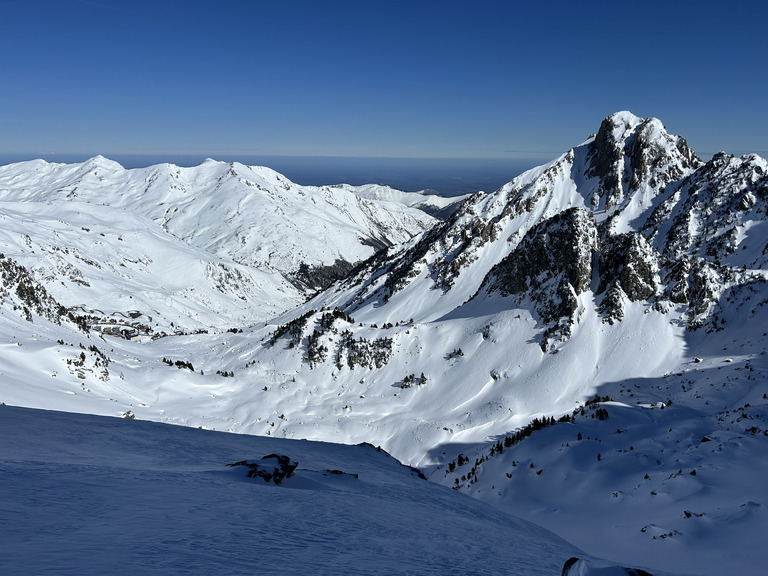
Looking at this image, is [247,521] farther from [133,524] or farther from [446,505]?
[446,505]

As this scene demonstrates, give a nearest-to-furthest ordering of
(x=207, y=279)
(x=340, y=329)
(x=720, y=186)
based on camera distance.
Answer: (x=340, y=329) → (x=720, y=186) → (x=207, y=279)

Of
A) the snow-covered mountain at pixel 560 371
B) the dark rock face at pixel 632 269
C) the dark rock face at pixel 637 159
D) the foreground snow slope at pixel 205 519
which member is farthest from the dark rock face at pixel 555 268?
the dark rock face at pixel 637 159

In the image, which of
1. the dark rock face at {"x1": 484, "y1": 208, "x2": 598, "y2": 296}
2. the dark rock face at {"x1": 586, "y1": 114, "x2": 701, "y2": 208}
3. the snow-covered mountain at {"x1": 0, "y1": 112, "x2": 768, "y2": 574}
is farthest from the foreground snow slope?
the dark rock face at {"x1": 586, "y1": 114, "x2": 701, "y2": 208}

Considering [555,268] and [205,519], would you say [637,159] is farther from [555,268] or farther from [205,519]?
[205,519]

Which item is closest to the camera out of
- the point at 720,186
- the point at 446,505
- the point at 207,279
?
the point at 446,505

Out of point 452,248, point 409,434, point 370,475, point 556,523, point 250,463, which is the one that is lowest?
point 409,434

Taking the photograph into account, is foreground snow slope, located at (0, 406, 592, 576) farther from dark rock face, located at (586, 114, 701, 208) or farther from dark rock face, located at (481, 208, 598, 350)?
dark rock face, located at (586, 114, 701, 208)

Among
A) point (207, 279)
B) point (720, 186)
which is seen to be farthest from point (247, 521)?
point (207, 279)

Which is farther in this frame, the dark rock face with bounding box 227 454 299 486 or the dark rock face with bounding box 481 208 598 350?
the dark rock face with bounding box 481 208 598 350
